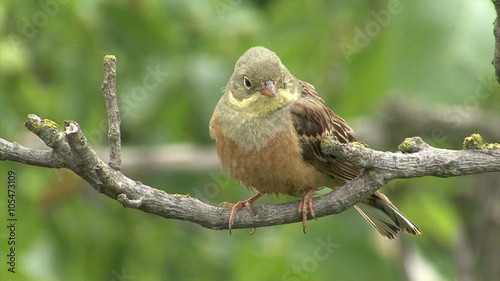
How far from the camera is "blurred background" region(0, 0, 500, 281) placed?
23.6ft

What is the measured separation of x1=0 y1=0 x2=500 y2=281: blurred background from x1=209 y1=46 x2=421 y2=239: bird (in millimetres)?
734

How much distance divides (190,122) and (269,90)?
88.7 inches

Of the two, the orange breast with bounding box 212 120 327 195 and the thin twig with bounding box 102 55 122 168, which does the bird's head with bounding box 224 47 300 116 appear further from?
the thin twig with bounding box 102 55 122 168

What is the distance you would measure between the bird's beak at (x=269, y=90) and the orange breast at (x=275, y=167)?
1.04ft

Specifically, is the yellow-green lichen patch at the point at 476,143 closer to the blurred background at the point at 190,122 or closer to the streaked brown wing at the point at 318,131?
the streaked brown wing at the point at 318,131

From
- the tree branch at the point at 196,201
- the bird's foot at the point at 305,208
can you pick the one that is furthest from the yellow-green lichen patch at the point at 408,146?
the bird's foot at the point at 305,208

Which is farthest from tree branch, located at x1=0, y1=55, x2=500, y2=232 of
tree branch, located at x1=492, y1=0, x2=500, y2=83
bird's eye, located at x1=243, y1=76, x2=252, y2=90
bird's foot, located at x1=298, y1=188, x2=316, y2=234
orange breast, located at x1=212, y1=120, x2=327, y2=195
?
bird's eye, located at x1=243, y1=76, x2=252, y2=90

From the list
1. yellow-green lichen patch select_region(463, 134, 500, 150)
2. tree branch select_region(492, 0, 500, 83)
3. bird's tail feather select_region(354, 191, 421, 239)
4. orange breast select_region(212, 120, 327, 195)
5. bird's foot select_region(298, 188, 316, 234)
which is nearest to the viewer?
tree branch select_region(492, 0, 500, 83)

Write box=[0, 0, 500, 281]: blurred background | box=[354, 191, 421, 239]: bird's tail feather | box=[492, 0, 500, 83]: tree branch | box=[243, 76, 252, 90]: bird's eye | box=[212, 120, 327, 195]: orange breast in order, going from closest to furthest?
box=[492, 0, 500, 83]: tree branch → box=[212, 120, 327, 195]: orange breast → box=[354, 191, 421, 239]: bird's tail feather → box=[243, 76, 252, 90]: bird's eye → box=[0, 0, 500, 281]: blurred background

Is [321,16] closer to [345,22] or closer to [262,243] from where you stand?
[345,22]

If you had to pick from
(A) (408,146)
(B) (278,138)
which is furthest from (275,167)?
(A) (408,146)

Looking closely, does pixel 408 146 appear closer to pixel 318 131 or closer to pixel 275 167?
pixel 275 167

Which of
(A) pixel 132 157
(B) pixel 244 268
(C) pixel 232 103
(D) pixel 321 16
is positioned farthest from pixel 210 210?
(A) pixel 132 157

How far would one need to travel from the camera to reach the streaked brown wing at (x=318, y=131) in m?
5.71
